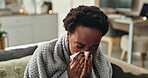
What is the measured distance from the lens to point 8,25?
3668 millimetres

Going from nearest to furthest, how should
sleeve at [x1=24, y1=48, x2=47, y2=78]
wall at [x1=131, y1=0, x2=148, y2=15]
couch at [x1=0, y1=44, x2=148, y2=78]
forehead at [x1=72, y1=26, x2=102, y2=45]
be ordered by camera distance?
forehead at [x1=72, y1=26, x2=102, y2=45] < sleeve at [x1=24, y1=48, x2=47, y2=78] < couch at [x1=0, y1=44, x2=148, y2=78] < wall at [x1=131, y1=0, x2=148, y2=15]

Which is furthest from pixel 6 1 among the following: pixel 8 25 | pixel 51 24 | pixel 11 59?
pixel 11 59

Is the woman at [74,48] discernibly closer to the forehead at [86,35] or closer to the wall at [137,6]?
the forehead at [86,35]

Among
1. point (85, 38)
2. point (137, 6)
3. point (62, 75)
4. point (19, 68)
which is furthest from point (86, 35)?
point (137, 6)

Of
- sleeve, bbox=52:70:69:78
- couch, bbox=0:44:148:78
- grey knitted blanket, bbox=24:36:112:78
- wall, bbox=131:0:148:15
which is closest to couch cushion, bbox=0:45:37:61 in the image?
couch, bbox=0:44:148:78

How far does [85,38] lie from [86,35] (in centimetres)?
1

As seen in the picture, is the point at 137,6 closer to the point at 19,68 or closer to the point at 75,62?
the point at 19,68

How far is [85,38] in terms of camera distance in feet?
2.75

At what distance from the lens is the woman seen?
85cm

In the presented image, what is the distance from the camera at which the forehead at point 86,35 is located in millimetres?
840

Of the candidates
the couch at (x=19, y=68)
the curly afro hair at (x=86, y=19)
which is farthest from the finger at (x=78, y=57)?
the couch at (x=19, y=68)

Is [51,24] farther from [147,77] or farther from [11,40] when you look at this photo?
[147,77]

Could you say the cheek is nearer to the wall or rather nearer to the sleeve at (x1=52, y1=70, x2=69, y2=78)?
the sleeve at (x1=52, y1=70, x2=69, y2=78)

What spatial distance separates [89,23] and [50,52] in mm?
262
